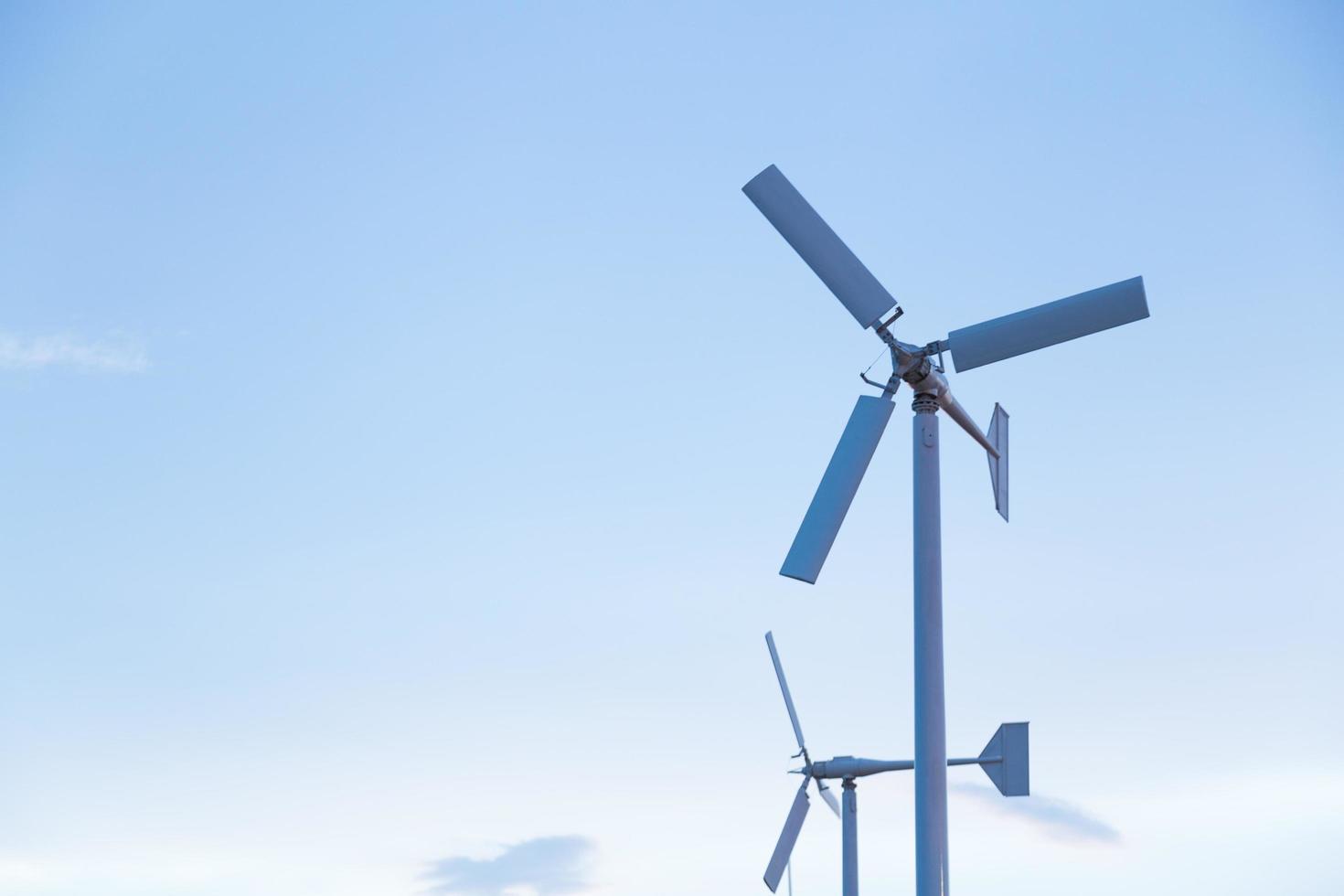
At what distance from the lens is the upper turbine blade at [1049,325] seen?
2173 centimetres

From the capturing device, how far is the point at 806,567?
2047 cm

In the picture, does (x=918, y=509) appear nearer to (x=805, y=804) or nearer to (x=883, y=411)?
(x=883, y=411)

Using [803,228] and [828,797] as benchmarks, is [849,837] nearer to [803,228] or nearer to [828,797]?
[828,797]

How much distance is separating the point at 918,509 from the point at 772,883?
25.9 m

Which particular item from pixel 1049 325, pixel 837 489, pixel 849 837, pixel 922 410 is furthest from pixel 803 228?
pixel 849 837

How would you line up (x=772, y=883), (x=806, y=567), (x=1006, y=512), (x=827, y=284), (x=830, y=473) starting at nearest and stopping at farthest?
(x=806, y=567)
(x=830, y=473)
(x=827, y=284)
(x=1006, y=512)
(x=772, y=883)

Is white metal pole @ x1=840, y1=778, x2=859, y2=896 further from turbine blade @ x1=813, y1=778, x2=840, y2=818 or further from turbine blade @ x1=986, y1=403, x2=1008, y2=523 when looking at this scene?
turbine blade @ x1=986, y1=403, x2=1008, y2=523

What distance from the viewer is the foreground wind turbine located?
20.7 metres

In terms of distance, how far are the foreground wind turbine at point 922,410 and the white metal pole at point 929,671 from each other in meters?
0.01

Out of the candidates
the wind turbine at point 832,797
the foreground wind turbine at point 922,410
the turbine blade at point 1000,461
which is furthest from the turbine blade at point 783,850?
the foreground wind turbine at point 922,410

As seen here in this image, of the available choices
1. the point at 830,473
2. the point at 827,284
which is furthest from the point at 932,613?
the point at 827,284

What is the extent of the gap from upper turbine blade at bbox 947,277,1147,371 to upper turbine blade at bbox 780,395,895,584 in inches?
61.4

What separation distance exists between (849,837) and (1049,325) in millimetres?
22598

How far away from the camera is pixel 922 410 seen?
75.0 ft
